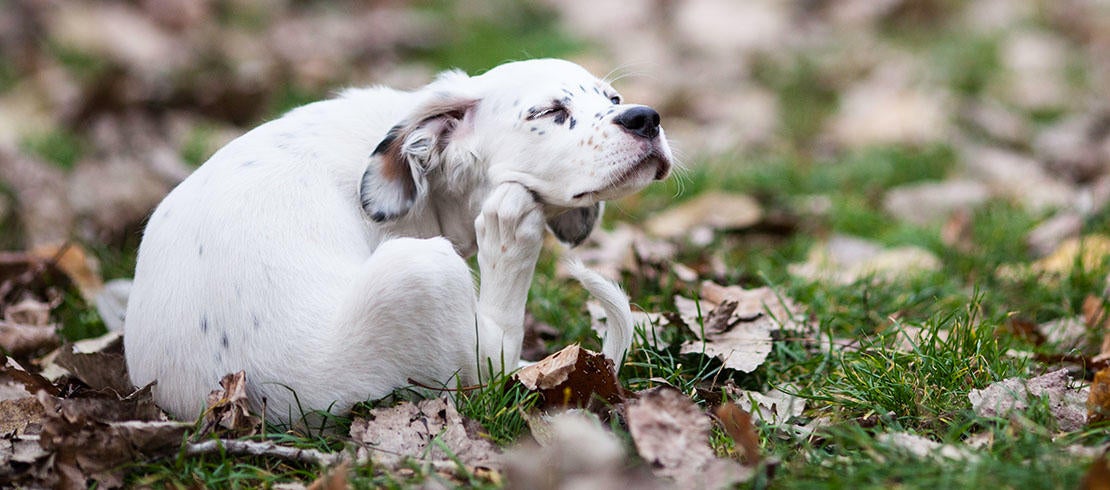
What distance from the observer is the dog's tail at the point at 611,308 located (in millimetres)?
2568

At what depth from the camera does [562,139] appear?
106 inches

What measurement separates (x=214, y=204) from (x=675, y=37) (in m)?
6.34

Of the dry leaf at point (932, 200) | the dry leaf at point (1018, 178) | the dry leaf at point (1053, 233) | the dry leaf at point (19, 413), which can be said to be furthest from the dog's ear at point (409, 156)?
the dry leaf at point (1018, 178)

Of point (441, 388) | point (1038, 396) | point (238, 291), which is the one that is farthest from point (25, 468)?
point (1038, 396)

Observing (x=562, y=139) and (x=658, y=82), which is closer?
(x=562, y=139)

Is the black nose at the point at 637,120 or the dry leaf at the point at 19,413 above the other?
the black nose at the point at 637,120

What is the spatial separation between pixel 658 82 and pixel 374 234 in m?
4.70

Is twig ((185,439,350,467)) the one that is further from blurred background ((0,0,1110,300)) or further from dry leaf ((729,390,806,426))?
blurred background ((0,0,1110,300))

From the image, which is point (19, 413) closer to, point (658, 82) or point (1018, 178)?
point (1018, 178)

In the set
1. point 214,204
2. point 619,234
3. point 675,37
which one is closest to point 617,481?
point 214,204

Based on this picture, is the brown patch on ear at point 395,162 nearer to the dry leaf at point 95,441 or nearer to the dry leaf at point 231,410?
the dry leaf at point 231,410

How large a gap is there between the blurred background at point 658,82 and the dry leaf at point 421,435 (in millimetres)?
2070

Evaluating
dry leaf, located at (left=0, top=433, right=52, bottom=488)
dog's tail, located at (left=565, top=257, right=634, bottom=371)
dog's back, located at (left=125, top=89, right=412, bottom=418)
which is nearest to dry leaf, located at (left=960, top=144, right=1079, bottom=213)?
dog's tail, located at (left=565, top=257, right=634, bottom=371)

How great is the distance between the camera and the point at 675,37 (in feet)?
27.6
